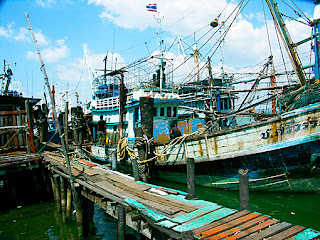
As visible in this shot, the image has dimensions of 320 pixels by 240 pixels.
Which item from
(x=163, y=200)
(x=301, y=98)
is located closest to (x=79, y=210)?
(x=163, y=200)

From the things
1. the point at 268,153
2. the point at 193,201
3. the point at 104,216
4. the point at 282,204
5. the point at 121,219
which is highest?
the point at 268,153

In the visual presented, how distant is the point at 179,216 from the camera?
17.3ft

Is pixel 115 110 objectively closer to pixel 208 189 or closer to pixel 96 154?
pixel 96 154

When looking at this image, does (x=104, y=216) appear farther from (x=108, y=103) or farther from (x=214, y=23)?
(x=214, y=23)

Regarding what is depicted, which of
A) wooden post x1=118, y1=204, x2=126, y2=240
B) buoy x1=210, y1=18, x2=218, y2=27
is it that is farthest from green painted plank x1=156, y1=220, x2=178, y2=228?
buoy x1=210, y1=18, x2=218, y2=27

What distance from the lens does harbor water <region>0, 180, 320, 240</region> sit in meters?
8.45

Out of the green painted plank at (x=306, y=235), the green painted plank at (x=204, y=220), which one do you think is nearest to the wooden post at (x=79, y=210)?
the green painted plank at (x=204, y=220)

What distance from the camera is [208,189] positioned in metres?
12.0

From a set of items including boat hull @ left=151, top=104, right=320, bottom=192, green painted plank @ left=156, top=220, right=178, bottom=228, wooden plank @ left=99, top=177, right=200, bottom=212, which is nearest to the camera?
green painted plank @ left=156, top=220, right=178, bottom=228

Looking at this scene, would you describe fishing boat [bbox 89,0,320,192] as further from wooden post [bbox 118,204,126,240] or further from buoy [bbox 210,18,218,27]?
wooden post [bbox 118,204,126,240]

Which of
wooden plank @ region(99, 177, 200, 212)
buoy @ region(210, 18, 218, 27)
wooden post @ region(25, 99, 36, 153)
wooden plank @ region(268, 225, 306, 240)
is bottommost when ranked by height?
wooden plank @ region(99, 177, 200, 212)

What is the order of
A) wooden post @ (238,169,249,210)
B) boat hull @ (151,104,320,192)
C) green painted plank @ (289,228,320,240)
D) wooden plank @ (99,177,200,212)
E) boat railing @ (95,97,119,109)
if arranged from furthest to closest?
boat railing @ (95,97,119,109) → boat hull @ (151,104,320,192) → wooden plank @ (99,177,200,212) → wooden post @ (238,169,249,210) → green painted plank @ (289,228,320,240)

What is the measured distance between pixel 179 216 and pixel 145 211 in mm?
848

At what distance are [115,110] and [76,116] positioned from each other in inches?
145
